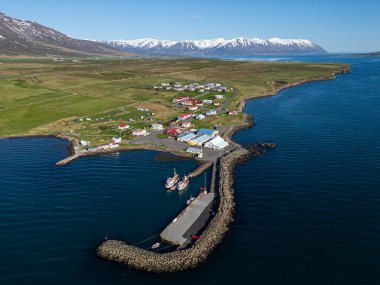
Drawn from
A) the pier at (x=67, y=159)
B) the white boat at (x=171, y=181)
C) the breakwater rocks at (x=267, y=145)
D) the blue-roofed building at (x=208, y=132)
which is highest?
the blue-roofed building at (x=208, y=132)

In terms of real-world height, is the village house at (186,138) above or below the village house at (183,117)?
below

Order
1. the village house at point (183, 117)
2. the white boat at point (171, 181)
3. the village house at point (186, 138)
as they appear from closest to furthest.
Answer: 1. the white boat at point (171, 181)
2. the village house at point (186, 138)
3. the village house at point (183, 117)

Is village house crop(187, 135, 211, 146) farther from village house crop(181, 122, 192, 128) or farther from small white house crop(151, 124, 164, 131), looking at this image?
small white house crop(151, 124, 164, 131)

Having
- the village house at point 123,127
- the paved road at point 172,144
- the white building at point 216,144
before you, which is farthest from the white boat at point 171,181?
the village house at point 123,127

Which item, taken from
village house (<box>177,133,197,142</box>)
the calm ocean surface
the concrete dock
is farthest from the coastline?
village house (<box>177,133,197,142</box>)

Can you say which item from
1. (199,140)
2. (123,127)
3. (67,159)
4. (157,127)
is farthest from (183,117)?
(67,159)

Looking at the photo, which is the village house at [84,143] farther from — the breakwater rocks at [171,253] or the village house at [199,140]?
the breakwater rocks at [171,253]

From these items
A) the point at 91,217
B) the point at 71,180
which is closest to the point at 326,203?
the point at 91,217
